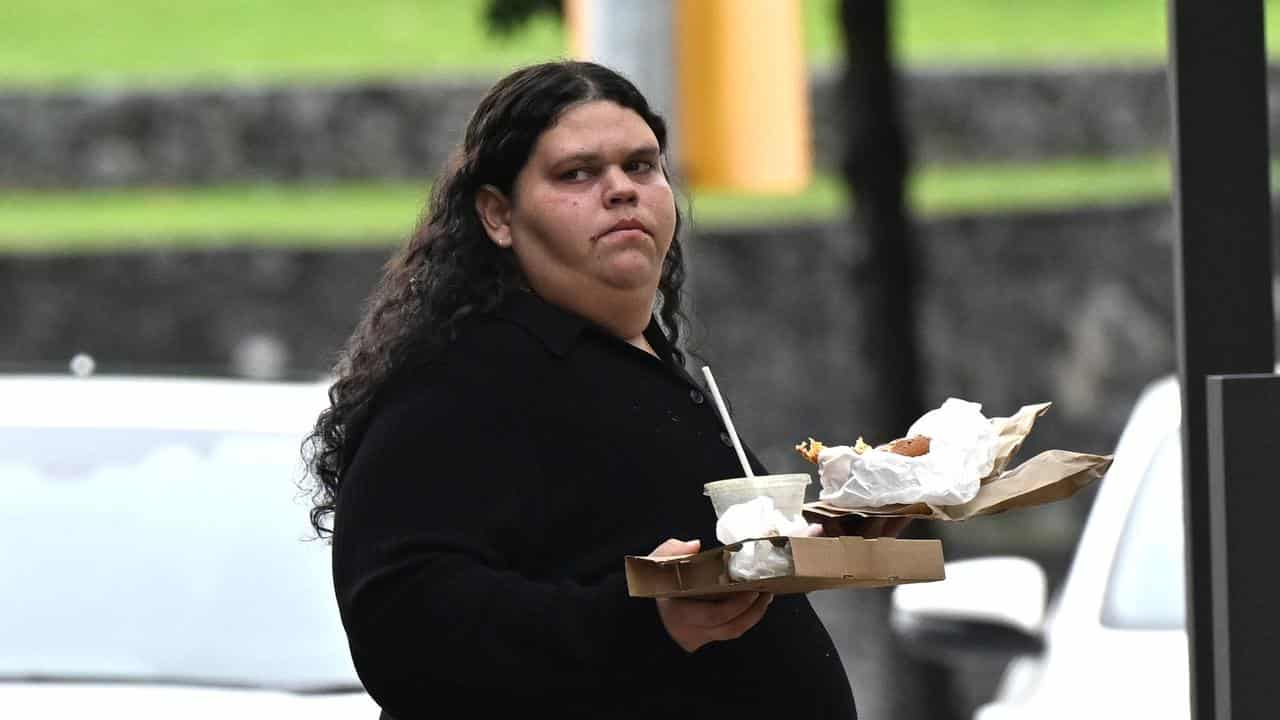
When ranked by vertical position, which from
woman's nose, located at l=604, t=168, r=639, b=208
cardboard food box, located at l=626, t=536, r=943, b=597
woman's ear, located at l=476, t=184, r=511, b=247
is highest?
woman's nose, located at l=604, t=168, r=639, b=208

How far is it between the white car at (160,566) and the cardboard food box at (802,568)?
5.17 ft

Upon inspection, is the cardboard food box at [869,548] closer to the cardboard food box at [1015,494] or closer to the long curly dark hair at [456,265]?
the cardboard food box at [1015,494]

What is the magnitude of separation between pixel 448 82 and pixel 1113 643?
11.9 meters

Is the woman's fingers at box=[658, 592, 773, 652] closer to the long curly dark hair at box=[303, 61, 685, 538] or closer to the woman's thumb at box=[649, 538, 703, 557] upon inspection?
the woman's thumb at box=[649, 538, 703, 557]

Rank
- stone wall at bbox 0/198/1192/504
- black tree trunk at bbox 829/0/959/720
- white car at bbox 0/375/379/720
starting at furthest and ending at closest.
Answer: stone wall at bbox 0/198/1192/504 < black tree trunk at bbox 829/0/959/720 < white car at bbox 0/375/379/720

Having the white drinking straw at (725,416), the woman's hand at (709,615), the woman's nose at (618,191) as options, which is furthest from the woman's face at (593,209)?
the woman's hand at (709,615)

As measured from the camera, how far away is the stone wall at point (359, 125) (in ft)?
52.2

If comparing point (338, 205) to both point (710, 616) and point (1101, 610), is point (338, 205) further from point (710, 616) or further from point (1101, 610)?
point (710, 616)

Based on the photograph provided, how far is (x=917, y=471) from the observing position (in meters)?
2.49

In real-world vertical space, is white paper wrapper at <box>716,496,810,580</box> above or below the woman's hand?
above

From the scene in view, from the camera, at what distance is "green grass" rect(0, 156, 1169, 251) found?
14477 mm

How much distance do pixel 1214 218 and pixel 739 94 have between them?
123 inches

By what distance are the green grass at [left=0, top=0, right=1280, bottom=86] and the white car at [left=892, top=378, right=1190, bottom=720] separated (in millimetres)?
13216

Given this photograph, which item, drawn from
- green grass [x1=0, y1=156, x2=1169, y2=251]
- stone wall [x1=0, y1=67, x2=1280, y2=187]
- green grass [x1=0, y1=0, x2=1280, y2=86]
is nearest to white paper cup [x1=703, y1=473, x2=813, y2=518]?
green grass [x1=0, y1=156, x2=1169, y2=251]
